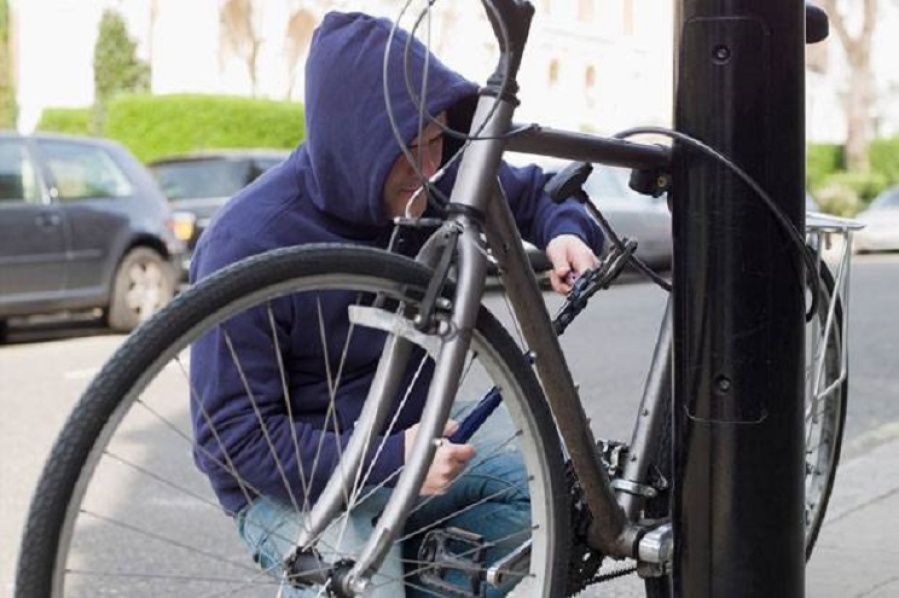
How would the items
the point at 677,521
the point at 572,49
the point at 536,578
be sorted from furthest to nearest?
1. the point at 572,49
2. the point at 677,521
3. the point at 536,578

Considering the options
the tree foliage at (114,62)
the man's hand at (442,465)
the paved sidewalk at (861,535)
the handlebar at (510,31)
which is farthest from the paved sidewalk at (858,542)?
the tree foliage at (114,62)

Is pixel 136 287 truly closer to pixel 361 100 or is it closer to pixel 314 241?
pixel 314 241

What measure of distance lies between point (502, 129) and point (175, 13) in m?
29.1

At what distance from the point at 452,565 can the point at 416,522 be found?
0.11 meters

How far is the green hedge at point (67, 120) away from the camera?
25656 mm

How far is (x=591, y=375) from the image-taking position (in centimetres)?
793

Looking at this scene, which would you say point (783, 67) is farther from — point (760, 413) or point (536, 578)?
point (536, 578)

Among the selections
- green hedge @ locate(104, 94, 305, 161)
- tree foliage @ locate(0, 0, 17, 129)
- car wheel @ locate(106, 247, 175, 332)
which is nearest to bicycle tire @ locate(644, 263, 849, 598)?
car wheel @ locate(106, 247, 175, 332)

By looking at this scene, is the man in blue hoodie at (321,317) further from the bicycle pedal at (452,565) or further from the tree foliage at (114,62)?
the tree foliage at (114,62)

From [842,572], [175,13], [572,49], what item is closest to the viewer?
[842,572]

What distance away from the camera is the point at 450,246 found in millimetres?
2250

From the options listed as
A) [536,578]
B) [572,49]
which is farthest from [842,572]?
[572,49]

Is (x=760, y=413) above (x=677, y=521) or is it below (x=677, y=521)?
above

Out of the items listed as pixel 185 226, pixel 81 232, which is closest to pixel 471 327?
pixel 81 232
